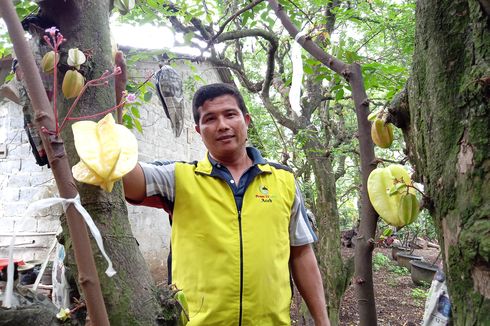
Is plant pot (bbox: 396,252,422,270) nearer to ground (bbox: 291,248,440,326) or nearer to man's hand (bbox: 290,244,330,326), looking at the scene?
ground (bbox: 291,248,440,326)

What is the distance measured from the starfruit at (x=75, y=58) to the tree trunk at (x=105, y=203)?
32 millimetres

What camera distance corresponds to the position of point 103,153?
67 centimetres

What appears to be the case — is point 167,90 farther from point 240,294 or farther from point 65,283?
point 65,283

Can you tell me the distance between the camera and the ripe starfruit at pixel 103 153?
66cm

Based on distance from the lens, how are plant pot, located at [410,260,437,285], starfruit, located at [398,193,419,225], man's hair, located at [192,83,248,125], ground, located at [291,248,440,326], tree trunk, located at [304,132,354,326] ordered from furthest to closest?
plant pot, located at [410,260,437,285] → ground, located at [291,248,440,326] → tree trunk, located at [304,132,354,326] → man's hair, located at [192,83,248,125] → starfruit, located at [398,193,419,225]

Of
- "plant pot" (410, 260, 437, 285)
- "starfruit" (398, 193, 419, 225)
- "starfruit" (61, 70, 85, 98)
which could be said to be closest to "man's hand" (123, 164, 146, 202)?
"starfruit" (61, 70, 85, 98)

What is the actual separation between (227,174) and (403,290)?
7.03 meters

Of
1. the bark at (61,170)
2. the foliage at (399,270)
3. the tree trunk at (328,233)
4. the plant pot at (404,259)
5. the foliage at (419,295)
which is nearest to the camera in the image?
the bark at (61,170)

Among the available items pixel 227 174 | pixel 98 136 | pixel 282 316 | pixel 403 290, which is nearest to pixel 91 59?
pixel 98 136

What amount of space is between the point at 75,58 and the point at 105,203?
318 mm

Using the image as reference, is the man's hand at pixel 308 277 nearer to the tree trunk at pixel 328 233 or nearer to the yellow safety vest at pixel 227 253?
the yellow safety vest at pixel 227 253

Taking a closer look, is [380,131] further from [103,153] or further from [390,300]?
[390,300]

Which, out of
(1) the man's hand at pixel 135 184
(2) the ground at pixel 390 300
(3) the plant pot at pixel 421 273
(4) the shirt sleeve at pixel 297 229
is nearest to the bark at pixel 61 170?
(1) the man's hand at pixel 135 184

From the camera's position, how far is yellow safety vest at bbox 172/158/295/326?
1434mm
